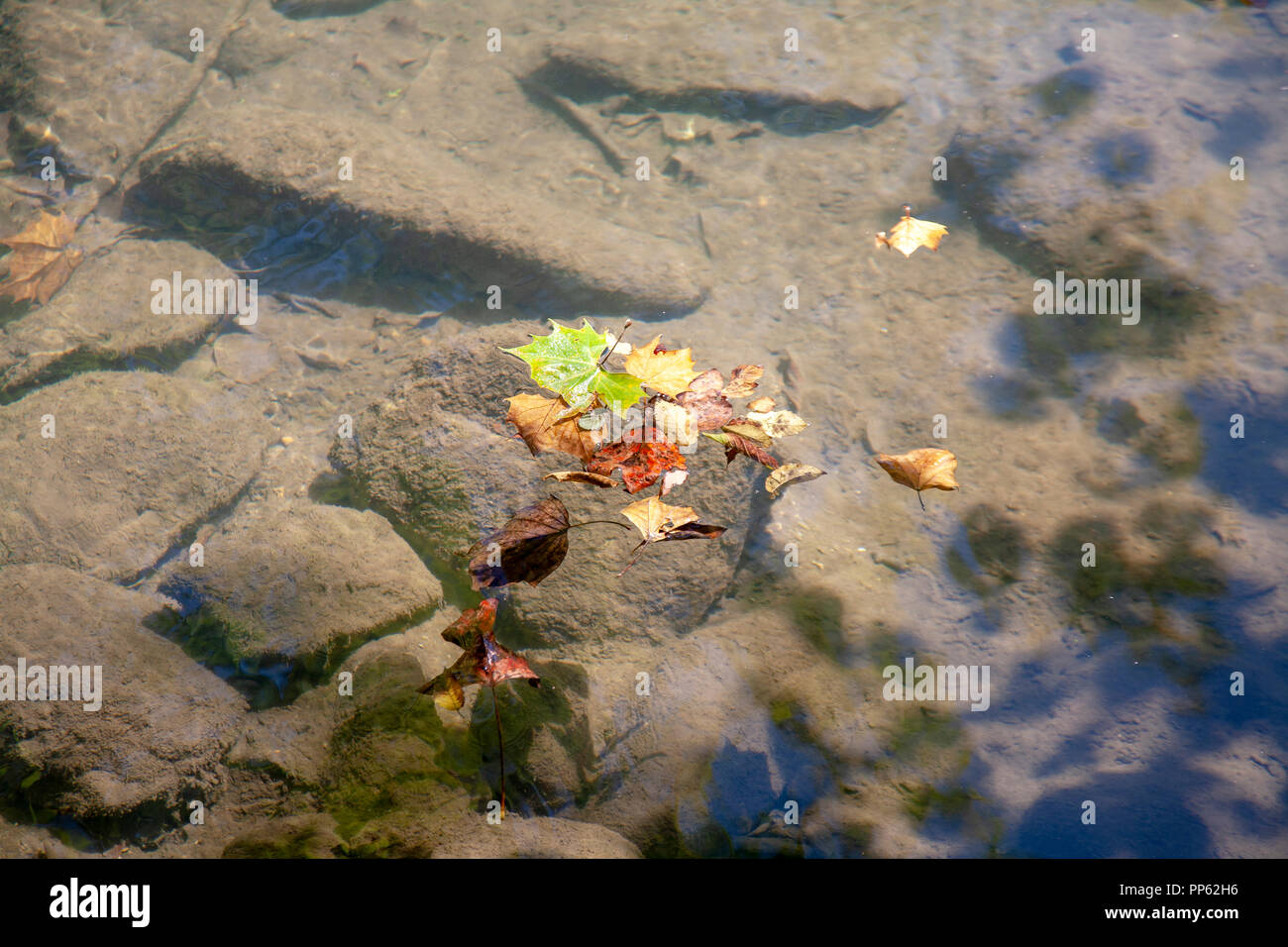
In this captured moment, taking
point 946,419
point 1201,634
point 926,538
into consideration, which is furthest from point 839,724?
point 946,419

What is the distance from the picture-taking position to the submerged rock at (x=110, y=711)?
212 centimetres

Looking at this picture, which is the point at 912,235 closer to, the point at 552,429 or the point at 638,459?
the point at 638,459

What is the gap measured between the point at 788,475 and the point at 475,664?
1.51m

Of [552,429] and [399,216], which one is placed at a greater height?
[399,216]

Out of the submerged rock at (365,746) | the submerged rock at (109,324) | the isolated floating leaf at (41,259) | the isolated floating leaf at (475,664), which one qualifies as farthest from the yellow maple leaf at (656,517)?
the isolated floating leaf at (41,259)

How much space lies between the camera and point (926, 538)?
2.84 metres

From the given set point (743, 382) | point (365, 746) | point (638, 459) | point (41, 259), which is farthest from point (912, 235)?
point (41, 259)

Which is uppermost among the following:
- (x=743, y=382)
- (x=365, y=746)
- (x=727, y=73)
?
(x=727, y=73)

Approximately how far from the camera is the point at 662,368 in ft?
9.54

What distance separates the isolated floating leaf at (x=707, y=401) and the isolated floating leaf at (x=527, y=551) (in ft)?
2.42

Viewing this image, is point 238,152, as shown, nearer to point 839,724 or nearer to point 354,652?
point 354,652
